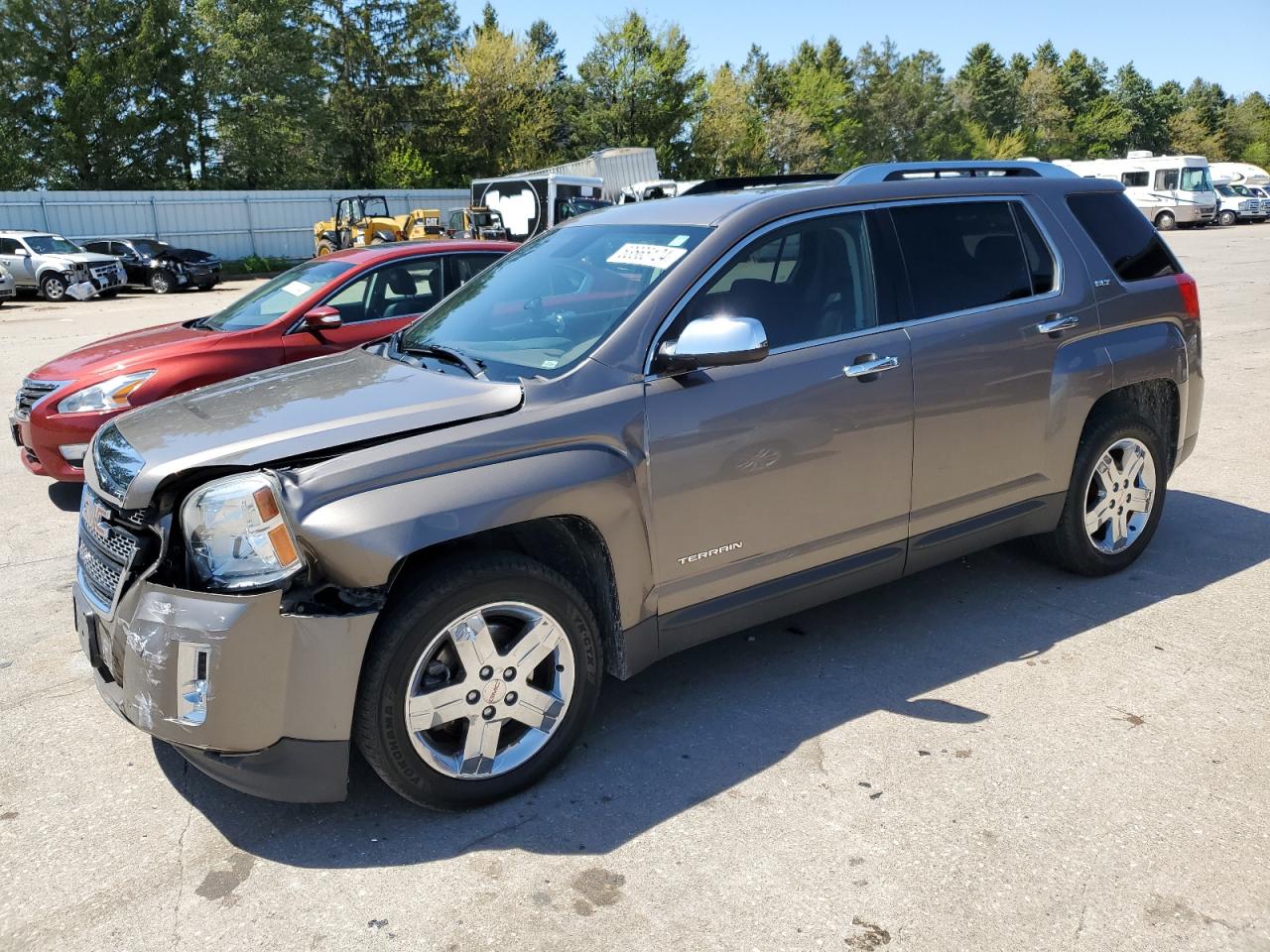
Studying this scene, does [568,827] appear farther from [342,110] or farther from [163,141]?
[342,110]

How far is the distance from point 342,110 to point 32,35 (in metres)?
15.8

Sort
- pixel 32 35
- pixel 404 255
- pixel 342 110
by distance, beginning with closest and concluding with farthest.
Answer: pixel 404 255, pixel 32 35, pixel 342 110

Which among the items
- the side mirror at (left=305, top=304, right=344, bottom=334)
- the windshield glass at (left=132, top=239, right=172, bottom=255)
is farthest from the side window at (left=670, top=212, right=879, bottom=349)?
the windshield glass at (left=132, top=239, right=172, bottom=255)

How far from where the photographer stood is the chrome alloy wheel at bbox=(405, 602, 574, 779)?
9.77ft

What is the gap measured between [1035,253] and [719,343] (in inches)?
79.7

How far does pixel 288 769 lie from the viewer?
283 centimetres

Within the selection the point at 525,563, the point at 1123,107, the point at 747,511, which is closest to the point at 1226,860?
the point at 747,511

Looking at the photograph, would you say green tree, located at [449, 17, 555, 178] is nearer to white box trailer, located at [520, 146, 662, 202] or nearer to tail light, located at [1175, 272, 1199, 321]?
white box trailer, located at [520, 146, 662, 202]

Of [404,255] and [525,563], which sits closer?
[525,563]

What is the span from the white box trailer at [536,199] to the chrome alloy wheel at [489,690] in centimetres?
2539

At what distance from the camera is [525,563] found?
120 inches

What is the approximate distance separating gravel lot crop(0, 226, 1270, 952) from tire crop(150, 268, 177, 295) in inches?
→ 1001

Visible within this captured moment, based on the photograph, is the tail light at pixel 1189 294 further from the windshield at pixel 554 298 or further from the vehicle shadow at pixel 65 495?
the vehicle shadow at pixel 65 495

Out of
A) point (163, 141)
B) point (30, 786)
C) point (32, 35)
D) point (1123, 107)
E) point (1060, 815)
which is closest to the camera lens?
point (1060, 815)
